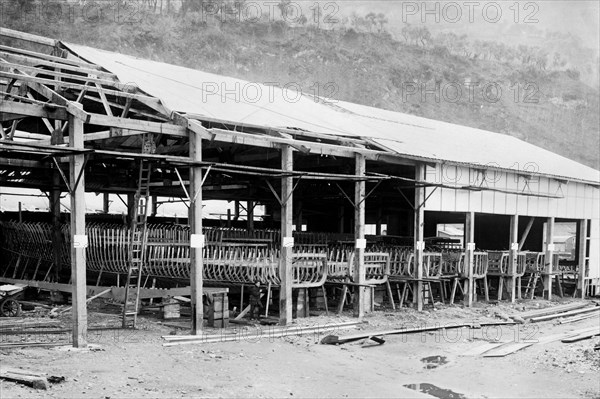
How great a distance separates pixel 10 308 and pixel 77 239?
17.4 feet

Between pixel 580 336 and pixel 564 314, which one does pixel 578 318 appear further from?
pixel 580 336

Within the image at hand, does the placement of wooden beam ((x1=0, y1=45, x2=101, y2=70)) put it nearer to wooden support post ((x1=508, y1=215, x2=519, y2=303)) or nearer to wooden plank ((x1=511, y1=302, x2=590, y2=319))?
wooden plank ((x1=511, y1=302, x2=590, y2=319))

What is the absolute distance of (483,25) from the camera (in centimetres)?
13212

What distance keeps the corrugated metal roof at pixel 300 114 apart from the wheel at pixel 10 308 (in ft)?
19.8

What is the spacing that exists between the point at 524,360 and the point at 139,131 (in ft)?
31.5

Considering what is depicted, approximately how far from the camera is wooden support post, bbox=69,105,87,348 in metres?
13.0

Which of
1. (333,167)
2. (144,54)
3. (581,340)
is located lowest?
(581,340)

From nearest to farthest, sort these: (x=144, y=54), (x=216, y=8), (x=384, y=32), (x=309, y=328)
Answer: (x=309, y=328) < (x=144, y=54) < (x=216, y=8) < (x=384, y=32)

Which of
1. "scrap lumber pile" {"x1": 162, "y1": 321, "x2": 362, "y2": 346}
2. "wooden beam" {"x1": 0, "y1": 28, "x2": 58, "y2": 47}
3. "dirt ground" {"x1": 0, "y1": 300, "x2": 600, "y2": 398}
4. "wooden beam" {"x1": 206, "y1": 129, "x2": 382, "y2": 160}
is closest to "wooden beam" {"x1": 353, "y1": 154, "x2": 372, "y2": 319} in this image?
"wooden beam" {"x1": 206, "y1": 129, "x2": 382, "y2": 160}

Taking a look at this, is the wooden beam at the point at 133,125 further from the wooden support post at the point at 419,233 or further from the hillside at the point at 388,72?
the hillside at the point at 388,72

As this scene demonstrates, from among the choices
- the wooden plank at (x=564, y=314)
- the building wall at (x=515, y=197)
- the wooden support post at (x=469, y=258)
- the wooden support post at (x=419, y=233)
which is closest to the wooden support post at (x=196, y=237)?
the wooden support post at (x=419, y=233)

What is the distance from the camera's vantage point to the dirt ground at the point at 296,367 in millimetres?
11094

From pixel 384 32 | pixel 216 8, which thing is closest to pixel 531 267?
pixel 216 8

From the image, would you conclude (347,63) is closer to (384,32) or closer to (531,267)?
(384,32)
